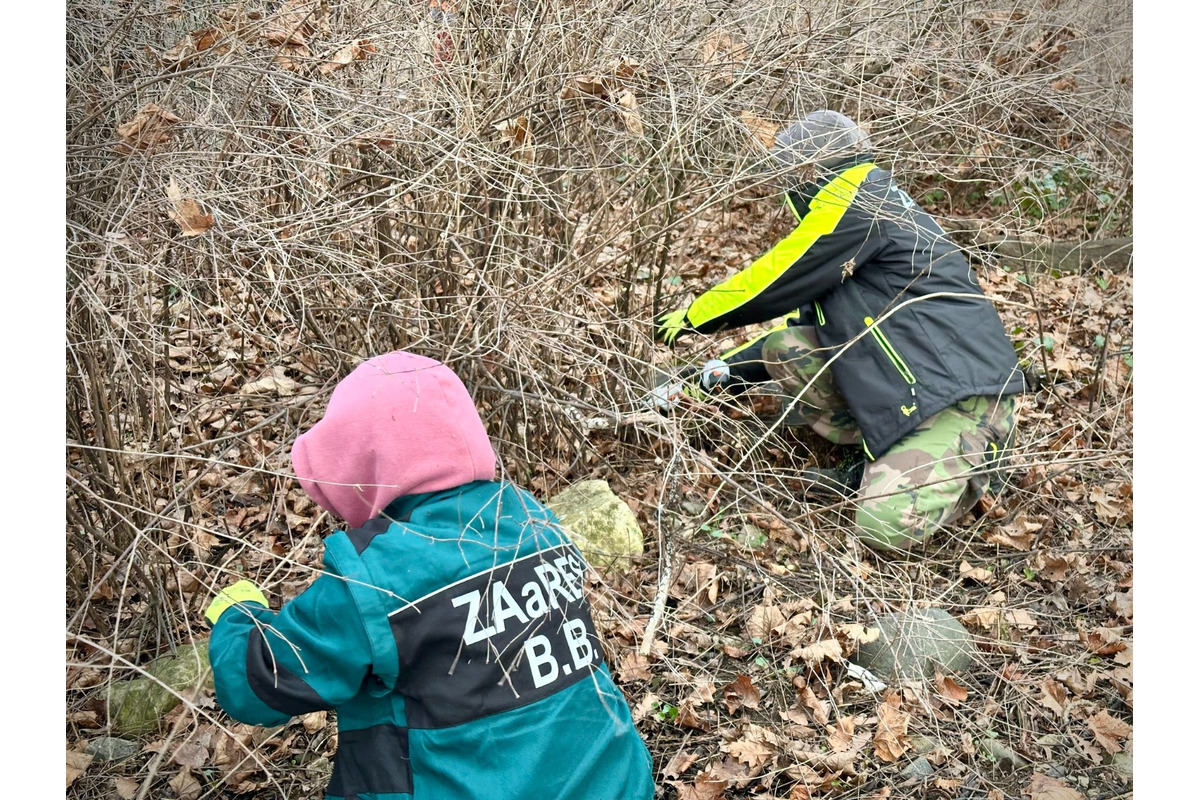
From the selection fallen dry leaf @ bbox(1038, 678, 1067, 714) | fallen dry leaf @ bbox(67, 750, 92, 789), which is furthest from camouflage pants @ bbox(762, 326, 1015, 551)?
fallen dry leaf @ bbox(67, 750, 92, 789)

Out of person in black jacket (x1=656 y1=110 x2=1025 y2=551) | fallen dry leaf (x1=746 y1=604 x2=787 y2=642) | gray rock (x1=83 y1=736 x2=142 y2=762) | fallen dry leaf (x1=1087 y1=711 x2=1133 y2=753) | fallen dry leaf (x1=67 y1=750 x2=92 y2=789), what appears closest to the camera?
fallen dry leaf (x1=67 y1=750 x2=92 y2=789)

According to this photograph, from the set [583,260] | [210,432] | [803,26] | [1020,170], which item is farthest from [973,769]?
[210,432]

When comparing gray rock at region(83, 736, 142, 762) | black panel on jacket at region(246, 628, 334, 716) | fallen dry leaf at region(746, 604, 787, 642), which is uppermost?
black panel on jacket at region(246, 628, 334, 716)

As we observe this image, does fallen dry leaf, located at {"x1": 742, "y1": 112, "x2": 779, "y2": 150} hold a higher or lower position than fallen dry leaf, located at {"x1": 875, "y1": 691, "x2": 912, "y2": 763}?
higher

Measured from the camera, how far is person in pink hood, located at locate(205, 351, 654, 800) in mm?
1916

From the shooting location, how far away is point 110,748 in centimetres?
261

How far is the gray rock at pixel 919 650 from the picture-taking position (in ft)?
9.87

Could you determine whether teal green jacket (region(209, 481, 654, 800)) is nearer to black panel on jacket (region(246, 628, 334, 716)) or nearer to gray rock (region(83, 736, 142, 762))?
black panel on jacket (region(246, 628, 334, 716))

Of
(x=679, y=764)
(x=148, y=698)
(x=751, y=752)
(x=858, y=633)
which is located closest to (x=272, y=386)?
(x=148, y=698)

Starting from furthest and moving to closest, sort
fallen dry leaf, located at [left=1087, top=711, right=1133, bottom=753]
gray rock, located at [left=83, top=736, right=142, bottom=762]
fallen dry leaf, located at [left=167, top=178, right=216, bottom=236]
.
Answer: fallen dry leaf, located at [left=1087, top=711, right=1133, bottom=753]
gray rock, located at [left=83, top=736, right=142, bottom=762]
fallen dry leaf, located at [left=167, top=178, right=216, bottom=236]

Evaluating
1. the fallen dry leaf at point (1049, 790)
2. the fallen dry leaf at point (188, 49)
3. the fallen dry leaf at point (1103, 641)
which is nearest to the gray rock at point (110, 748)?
the fallen dry leaf at point (188, 49)

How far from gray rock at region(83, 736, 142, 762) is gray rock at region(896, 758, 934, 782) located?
2.10 metres

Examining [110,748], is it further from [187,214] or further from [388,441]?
[187,214]

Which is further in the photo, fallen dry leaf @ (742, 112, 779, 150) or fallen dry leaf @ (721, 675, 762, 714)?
fallen dry leaf @ (721, 675, 762, 714)
